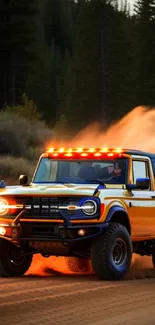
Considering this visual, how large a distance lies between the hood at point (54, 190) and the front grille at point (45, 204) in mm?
79

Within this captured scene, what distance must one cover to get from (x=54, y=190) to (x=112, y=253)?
1.20m

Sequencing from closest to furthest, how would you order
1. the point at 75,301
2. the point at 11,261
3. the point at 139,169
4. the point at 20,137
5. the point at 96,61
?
the point at 75,301
the point at 11,261
the point at 139,169
the point at 20,137
the point at 96,61

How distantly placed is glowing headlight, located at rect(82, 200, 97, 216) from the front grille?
0.42 ft

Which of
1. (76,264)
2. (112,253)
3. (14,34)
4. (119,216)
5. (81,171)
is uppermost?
(14,34)

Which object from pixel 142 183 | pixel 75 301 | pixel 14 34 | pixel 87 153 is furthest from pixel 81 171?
pixel 14 34

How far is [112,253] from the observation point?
38.4 ft

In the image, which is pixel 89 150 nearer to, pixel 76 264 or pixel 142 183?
pixel 142 183

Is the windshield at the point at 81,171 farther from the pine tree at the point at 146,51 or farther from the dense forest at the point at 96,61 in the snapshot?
the pine tree at the point at 146,51

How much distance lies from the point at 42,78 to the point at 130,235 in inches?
3356

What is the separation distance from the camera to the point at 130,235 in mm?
12523

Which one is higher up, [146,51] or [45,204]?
[146,51]

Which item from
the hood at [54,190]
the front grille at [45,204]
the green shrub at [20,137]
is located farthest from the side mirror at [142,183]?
the green shrub at [20,137]

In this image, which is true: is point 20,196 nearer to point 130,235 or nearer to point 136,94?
point 130,235

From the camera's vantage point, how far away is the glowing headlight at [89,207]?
38.0 feet
